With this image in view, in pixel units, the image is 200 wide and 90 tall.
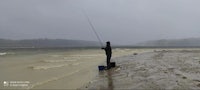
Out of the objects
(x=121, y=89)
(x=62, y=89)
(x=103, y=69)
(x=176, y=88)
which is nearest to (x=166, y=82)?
(x=176, y=88)

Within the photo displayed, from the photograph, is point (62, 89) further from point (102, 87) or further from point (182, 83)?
point (182, 83)

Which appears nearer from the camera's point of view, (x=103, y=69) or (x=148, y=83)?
(x=148, y=83)

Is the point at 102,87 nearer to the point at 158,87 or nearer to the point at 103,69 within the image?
the point at 158,87

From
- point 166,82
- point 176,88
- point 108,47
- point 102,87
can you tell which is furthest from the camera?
point 108,47

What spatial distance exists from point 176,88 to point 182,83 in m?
1.40

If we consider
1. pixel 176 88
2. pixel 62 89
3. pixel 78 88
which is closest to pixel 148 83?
pixel 176 88

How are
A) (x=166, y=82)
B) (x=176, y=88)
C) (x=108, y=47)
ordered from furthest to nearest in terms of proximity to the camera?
(x=108, y=47), (x=166, y=82), (x=176, y=88)

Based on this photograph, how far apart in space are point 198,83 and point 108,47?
830 cm

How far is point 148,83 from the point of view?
12.3m

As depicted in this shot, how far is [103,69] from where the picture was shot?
62.4 feet

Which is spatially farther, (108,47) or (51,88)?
(108,47)

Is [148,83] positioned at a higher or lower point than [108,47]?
lower

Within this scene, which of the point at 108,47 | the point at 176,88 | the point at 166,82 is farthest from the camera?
the point at 108,47

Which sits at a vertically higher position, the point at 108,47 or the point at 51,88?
the point at 108,47
